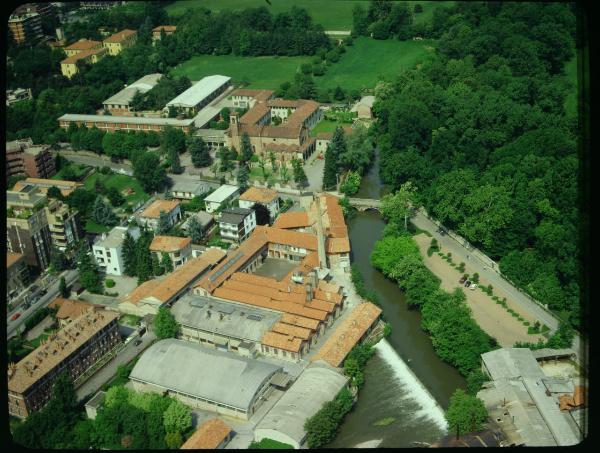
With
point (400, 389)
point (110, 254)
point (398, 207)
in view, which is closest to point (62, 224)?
point (110, 254)

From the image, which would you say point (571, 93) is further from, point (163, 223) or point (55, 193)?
point (55, 193)

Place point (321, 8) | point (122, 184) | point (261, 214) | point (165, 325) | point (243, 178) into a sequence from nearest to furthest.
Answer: point (165, 325), point (261, 214), point (243, 178), point (122, 184), point (321, 8)

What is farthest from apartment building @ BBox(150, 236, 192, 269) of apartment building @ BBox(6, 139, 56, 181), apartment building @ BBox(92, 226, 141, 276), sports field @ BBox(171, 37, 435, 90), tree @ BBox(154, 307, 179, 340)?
sports field @ BBox(171, 37, 435, 90)

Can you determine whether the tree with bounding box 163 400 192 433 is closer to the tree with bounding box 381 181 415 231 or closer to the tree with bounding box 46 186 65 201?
the tree with bounding box 381 181 415 231

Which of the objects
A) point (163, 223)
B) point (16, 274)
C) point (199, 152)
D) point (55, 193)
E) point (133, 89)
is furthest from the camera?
point (133, 89)

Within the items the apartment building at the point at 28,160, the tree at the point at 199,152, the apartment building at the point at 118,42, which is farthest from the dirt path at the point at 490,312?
the apartment building at the point at 118,42

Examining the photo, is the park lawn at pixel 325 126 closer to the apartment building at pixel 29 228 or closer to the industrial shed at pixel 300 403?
the apartment building at pixel 29 228
